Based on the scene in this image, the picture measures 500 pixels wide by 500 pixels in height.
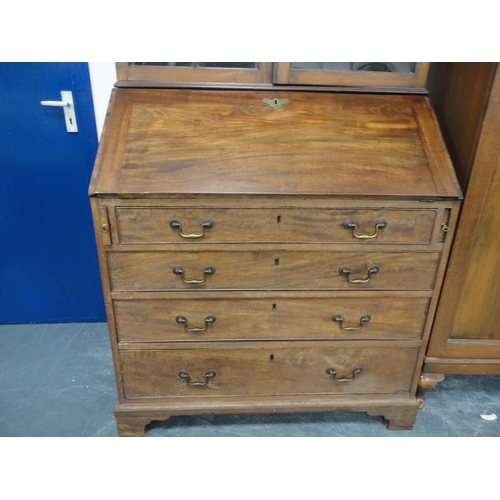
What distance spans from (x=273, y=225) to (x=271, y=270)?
7.0 inches

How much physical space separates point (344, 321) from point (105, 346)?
1320mm

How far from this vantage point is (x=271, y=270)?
154 cm

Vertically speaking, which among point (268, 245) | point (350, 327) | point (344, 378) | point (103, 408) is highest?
point (268, 245)

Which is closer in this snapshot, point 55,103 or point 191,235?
point 191,235

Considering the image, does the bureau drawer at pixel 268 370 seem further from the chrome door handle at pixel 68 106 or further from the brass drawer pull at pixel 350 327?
the chrome door handle at pixel 68 106

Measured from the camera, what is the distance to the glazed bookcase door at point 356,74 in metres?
1.64

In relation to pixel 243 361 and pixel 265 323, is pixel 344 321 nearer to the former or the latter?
pixel 265 323

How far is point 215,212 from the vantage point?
4.66 ft

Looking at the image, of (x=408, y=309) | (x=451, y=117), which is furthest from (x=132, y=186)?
(x=451, y=117)

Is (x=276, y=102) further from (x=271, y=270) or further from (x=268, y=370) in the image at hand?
(x=268, y=370)

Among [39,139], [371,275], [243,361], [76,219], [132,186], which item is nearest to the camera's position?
[132,186]

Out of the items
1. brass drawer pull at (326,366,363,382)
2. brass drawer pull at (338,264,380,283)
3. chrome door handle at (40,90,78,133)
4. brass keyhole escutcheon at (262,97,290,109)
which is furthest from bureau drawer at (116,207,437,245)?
chrome door handle at (40,90,78,133)

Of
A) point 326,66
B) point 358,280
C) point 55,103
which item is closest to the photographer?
point 358,280

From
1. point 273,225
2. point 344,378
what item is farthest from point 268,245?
point 344,378
